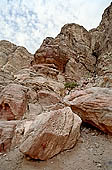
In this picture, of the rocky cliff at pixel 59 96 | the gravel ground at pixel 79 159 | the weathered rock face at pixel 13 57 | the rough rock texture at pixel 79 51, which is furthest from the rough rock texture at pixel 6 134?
the weathered rock face at pixel 13 57

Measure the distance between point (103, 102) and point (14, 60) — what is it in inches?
1252

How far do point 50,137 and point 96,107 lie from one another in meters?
2.10

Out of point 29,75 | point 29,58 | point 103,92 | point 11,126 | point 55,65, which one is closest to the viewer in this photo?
point 103,92

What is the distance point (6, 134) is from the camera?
6531mm

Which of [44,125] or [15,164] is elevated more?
[44,125]

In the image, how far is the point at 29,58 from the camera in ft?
122

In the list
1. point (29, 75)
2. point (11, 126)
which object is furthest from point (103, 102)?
point (29, 75)

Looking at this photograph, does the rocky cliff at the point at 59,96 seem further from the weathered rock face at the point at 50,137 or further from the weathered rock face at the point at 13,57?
the weathered rock face at the point at 13,57

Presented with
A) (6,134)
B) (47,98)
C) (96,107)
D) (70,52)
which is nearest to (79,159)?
(96,107)

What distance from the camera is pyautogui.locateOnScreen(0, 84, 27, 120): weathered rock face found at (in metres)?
9.32

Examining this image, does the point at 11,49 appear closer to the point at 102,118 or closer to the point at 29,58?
the point at 29,58

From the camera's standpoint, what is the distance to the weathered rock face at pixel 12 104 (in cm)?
932

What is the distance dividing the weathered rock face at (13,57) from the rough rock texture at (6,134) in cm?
A: 2576

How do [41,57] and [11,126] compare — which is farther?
[41,57]
